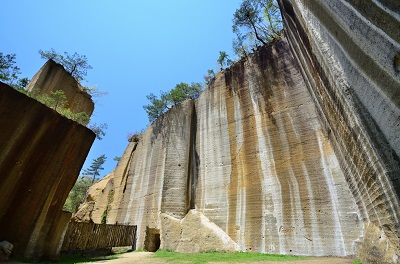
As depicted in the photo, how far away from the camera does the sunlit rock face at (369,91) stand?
12.3 ft

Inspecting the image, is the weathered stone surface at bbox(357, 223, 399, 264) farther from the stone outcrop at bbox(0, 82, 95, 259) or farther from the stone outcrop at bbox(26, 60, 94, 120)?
the stone outcrop at bbox(26, 60, 94, 120)

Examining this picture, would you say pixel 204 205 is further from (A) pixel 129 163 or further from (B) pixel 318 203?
(A) pixel 129 163

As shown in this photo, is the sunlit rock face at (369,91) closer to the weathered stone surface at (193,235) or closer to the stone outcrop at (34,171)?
the weathered stone surface at (193,235)

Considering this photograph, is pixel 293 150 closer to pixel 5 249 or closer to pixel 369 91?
pixel 369 91

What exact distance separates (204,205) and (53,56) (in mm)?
→ 13742

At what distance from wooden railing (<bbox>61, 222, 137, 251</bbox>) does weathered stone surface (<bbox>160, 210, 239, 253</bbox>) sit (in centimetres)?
228

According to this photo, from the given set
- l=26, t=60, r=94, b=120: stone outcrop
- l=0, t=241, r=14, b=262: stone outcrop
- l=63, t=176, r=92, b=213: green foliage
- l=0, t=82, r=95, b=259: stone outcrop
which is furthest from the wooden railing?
l=63, t=176, r=92, b=213: green foliage

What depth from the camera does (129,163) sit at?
1856 cm

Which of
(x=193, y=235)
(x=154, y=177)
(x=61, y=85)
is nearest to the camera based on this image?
(x=193, y=235)

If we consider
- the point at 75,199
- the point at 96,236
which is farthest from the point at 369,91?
the point at 75,199

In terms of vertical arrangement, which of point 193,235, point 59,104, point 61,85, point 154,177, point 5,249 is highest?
point 61,85

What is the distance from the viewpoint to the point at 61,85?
15195 millimetres

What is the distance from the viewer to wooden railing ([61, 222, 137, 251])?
1115 centimetres

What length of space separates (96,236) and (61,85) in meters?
9.23
